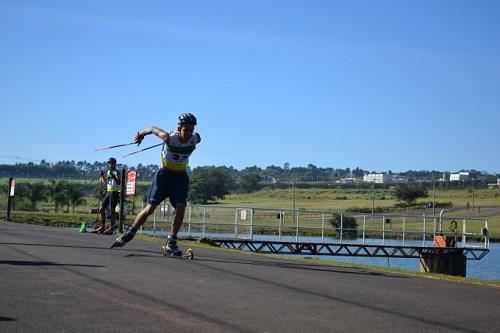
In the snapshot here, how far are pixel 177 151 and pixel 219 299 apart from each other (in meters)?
4.58

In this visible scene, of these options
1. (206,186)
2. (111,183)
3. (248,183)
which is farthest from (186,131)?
(248,183)

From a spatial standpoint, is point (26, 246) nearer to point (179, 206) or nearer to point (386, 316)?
point (179, 206)

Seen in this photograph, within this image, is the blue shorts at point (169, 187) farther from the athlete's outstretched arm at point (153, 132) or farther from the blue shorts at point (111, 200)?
the blue shorts at point (111, 200)

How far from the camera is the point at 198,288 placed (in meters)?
7.54

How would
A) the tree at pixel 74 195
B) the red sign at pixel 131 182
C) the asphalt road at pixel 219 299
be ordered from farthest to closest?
the tree at pixel 74 195 < the red sign at pixel 131 182 < the asphalt road at pixel 219 299

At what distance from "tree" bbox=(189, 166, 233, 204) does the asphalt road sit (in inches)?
3936

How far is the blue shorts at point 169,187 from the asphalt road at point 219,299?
1.25 metres

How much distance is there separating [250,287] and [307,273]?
2172mm

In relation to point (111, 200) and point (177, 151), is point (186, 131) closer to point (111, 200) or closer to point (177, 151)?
point (177, 151)

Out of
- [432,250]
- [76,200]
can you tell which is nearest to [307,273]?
[432,250]

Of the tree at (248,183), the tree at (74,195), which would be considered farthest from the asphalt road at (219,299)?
the tree at (248,183)

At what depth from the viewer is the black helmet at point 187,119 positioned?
1084 centimetres

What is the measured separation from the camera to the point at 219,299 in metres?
6.83

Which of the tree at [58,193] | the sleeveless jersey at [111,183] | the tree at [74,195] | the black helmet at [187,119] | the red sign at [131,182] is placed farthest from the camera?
the tree at [58,193]
